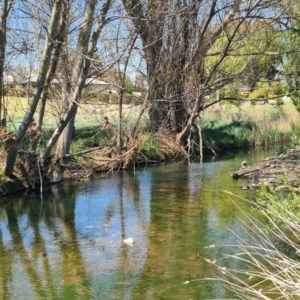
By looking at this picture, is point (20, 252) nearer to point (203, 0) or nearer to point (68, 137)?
point (68, 137)

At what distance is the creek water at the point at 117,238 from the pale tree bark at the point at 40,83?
0.79 meters

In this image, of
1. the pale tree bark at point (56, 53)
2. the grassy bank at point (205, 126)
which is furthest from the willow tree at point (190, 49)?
the pale tree bark at point (56, 53)

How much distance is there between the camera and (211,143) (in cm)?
1878

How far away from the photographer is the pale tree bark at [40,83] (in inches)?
356

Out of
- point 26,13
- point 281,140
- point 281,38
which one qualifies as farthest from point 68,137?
point 281,140

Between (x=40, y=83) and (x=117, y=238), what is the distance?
3.76m

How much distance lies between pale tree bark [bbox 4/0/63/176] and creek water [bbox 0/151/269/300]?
31.1 inches

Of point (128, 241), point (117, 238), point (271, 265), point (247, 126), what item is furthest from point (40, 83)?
point (247, 126)

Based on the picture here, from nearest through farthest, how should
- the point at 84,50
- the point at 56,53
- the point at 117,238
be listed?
the point at 117,238, the point at 84,50, the point at 56,53

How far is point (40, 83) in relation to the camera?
953 centimetres

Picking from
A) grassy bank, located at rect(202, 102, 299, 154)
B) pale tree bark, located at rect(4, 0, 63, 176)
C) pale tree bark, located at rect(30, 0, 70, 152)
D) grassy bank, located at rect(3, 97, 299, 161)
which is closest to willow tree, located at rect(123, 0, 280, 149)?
grassy bank, located at rect(3, 97, 299, 161)

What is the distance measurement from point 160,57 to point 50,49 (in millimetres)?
6772

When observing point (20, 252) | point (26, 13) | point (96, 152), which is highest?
point (26, 13)

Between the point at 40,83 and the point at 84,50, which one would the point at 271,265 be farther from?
the point at 84,50
